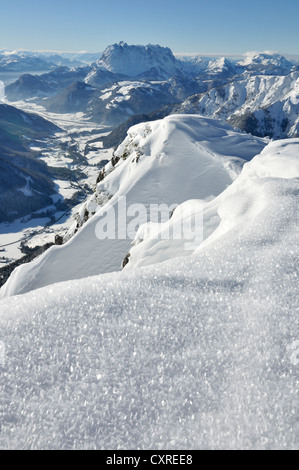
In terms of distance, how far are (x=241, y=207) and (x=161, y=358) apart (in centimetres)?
573

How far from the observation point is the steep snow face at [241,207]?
746cm

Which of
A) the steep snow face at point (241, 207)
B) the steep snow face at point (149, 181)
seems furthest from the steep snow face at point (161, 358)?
the steep snow face at point (149, 181)

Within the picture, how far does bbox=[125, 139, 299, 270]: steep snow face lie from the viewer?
24.5 ft

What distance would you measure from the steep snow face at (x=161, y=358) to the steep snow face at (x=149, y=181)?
1916 centimetres

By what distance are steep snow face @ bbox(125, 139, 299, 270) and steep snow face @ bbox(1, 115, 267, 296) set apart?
9.36m

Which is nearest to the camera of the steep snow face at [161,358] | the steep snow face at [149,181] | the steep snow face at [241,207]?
the steep snow face at [161,358]

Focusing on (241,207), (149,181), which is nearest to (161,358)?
(241,207)

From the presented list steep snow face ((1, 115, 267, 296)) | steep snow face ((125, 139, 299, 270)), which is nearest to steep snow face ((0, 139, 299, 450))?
steep snow face ((125, 139, 299, 270))

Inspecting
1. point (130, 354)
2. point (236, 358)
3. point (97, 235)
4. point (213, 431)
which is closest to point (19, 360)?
point (130, 354)

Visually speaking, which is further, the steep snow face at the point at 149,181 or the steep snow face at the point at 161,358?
the steep snow face at the point at 149,181

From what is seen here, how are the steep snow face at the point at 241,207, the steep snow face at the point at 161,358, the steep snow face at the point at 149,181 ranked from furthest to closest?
the steep snow face at the point at 149,181 → the steep snow face at the point at 241,207 → the steep snow face at the point at 161,358

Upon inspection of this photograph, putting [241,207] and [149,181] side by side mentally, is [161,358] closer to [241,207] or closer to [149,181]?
[241,207]

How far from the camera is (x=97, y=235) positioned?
28.5 meters

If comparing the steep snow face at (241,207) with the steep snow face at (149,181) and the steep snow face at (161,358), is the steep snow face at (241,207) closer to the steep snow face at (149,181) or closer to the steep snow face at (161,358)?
the steep snow face at (161,358)
